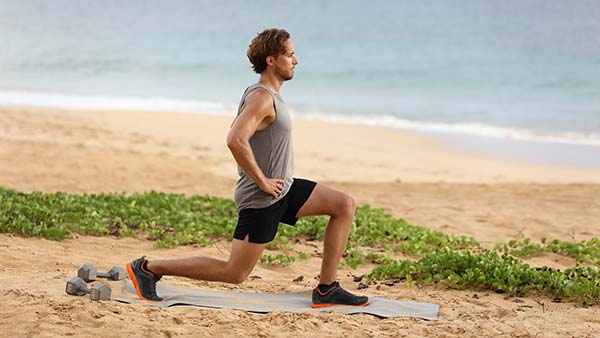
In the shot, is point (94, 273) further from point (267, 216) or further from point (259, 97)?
point (259, 97)

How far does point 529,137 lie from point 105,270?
17.9m

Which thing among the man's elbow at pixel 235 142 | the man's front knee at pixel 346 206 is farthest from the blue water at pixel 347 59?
the man's elbow at pixel 235 142

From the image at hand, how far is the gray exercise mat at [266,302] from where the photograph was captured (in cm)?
595

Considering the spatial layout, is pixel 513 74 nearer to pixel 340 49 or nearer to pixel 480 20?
pixel 340 49

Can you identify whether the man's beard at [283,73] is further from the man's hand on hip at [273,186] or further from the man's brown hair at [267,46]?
the man's hand on hip at [273,186]

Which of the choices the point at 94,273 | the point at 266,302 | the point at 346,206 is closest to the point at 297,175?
the point at 94,273

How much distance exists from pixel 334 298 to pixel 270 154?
3.74 feet

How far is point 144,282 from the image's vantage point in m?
5.99

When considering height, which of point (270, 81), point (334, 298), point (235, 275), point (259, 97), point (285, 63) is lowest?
point (334, 298)

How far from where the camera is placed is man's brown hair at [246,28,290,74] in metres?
5.72

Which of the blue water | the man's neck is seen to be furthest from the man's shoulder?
the blue water

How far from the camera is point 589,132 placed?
938 inches

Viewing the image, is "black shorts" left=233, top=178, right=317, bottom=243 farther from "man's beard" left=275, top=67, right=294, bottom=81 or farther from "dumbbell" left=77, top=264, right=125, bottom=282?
"dumbbell" left=77, top=264, right=125, bottom=282

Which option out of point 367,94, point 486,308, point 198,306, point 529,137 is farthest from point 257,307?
point 367,94
